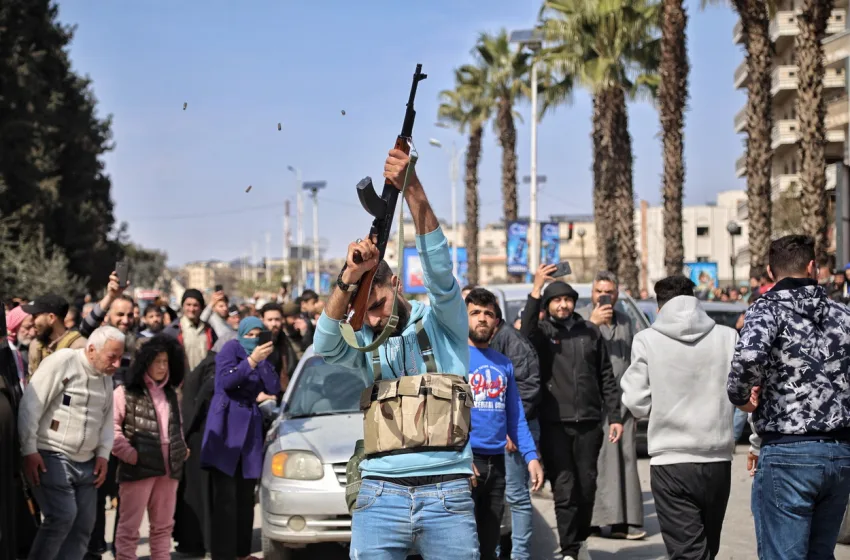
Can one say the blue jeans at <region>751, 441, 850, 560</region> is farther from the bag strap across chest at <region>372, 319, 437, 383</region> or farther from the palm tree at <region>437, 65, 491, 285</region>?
the palm tree at <region>437, 65, 491, 285</region>

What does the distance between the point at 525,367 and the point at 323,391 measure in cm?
206

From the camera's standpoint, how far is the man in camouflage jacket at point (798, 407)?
5.29 meters

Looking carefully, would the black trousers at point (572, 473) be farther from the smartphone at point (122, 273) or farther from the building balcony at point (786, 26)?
the building balcony at point (786, 26)

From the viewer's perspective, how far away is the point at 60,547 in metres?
7.22

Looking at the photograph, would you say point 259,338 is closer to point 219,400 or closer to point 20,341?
point 219,400

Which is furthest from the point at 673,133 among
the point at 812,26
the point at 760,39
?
the point at 812,26

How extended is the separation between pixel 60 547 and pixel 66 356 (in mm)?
1158

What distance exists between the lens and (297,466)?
8.70 meters

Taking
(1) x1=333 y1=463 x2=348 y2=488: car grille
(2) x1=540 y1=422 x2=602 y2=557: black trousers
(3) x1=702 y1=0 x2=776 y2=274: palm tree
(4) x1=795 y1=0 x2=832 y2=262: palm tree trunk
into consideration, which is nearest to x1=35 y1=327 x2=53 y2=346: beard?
(1) x1=333 y1=463 x2=348 y2=488: car grille

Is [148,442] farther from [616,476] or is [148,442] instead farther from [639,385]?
[616,476]

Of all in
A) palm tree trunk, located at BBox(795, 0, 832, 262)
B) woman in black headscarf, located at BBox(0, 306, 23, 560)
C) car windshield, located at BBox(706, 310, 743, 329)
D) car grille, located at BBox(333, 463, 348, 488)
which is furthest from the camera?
palm tree trunk, located at BBox(795, 0, 832, 262)

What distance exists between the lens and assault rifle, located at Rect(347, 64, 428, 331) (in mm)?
4234

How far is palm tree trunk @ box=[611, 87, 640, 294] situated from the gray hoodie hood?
22.5 m

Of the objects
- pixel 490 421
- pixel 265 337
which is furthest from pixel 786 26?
pixel 490 421
